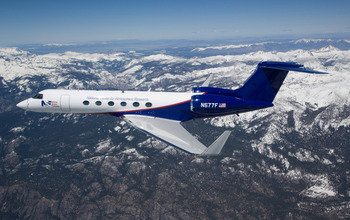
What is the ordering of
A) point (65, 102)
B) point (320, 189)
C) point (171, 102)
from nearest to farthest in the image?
point (171, 102) < point (65, 102) < point (320, 189)

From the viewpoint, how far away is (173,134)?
2434 centimetres

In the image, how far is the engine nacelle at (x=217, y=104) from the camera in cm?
2767

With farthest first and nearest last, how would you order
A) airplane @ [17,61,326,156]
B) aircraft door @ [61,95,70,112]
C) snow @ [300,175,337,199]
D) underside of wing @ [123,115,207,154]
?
snow @ [300,175,337,199] < aircraft door @ [61,95,70,112] < airplane @ [17,61,326,156] < underside of wing @ [123,115,207,154]

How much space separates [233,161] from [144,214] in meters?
94.7

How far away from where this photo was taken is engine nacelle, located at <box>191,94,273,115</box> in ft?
90.8

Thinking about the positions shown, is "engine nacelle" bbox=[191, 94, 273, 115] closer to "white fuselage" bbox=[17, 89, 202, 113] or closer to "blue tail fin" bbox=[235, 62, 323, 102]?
"blue tail fin" bbox=[235, 62, 323, 102]

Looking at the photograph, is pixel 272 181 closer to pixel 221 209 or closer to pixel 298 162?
pixel 298 162

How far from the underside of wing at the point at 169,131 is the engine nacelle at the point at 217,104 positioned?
13.2 ft

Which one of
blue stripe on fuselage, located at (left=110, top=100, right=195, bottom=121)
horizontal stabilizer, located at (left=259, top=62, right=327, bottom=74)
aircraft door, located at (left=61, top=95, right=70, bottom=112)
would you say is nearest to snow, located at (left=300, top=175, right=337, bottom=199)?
horizontal stabilizer, located at (left=259, top=62, right=327, bottom=74)

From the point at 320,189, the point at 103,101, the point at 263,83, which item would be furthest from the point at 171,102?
the point at 320,189

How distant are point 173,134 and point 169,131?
1055 millimetres

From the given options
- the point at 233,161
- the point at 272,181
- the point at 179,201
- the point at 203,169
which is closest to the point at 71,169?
the point at 179,201

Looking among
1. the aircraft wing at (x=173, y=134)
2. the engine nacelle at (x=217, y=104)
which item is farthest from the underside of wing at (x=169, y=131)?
the engine nacelle at (x=217, y=104)

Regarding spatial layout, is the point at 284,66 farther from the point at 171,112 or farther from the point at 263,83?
the point at 171,112
